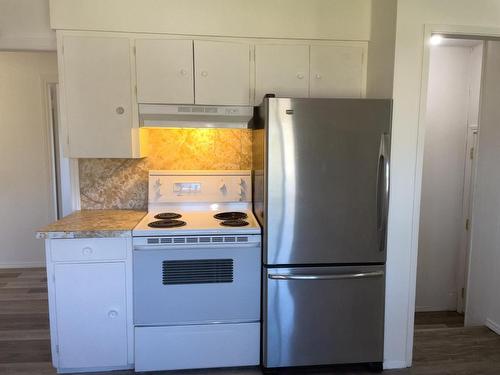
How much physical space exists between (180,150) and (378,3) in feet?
5.59

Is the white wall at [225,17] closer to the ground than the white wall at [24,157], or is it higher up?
higher up

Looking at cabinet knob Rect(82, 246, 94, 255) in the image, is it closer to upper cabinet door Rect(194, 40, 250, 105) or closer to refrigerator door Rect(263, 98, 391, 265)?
refrigerator door Rect(263, 98, 391, 265)

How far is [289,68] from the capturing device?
7.99ft

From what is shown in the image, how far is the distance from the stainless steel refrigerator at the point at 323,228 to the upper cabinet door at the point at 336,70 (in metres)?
0.49

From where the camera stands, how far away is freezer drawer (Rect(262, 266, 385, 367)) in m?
2.12

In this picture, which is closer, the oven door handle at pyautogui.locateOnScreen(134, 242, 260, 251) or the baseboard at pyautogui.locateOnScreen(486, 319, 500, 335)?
the oven door handle at pyautogui.locateOnScreen(134, 242, 260, 251)

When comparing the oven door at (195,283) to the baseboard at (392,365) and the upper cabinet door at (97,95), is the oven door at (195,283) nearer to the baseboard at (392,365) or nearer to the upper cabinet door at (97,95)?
the upper cabinet door at (97,95)

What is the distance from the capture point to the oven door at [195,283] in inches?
82.1

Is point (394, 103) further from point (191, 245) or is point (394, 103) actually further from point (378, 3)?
point (191, 245)

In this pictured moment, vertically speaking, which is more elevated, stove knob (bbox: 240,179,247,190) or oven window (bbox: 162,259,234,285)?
stove knob (bbox: 240,179,247,190)

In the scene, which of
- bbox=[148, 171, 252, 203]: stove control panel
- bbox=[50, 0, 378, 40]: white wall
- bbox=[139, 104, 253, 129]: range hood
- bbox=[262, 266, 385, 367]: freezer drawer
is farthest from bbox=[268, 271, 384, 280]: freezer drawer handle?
bbox=[50, 0, 378, 40]: white wall

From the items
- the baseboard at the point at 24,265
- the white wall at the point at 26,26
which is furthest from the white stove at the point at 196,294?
the baseboard at the point at 24,265

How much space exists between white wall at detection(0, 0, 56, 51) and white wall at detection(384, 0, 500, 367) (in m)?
2.32

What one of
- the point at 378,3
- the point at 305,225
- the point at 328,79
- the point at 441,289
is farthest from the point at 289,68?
the point at 441,289
